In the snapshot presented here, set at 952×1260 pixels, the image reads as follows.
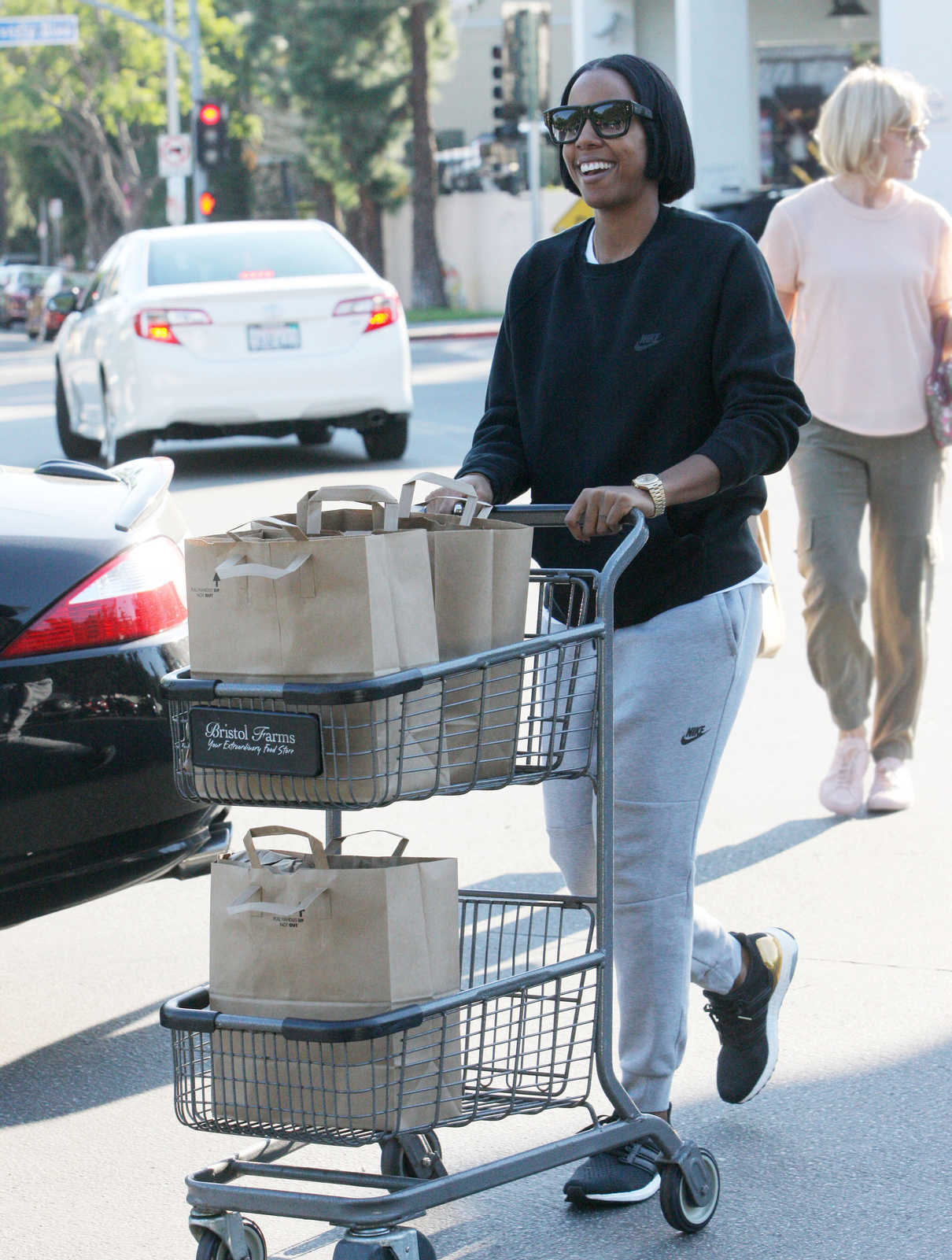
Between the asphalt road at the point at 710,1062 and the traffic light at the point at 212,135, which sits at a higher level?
the traffic light at the point at 212,135

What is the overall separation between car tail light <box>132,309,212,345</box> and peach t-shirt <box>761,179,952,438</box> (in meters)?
7.36

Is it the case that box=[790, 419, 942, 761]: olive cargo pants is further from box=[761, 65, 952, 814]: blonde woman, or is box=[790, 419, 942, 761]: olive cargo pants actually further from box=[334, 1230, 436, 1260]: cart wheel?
box=[334, 1230, 436, 1260]: cart wheel

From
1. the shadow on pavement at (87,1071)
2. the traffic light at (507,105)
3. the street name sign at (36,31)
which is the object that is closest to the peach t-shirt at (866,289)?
the shadow on pavement at (87,1071)

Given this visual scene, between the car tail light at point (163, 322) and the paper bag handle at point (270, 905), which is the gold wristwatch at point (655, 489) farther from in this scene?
the car tail light at point (163, 322)

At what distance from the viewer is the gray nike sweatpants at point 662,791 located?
320cm

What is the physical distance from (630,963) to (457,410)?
14.3 m

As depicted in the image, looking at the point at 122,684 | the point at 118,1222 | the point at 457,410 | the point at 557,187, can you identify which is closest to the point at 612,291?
the point at 122,684

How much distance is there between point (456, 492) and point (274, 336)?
9698 millimetres

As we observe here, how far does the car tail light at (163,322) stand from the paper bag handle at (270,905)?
9.91m

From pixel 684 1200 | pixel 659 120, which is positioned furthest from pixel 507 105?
pixel 684 1200

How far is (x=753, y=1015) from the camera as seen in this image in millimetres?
3576

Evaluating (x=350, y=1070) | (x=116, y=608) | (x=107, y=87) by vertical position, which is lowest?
(x=350, y=1070)

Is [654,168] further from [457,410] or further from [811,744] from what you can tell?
[457,410]

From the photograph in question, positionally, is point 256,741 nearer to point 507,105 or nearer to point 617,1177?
point 617,1177
